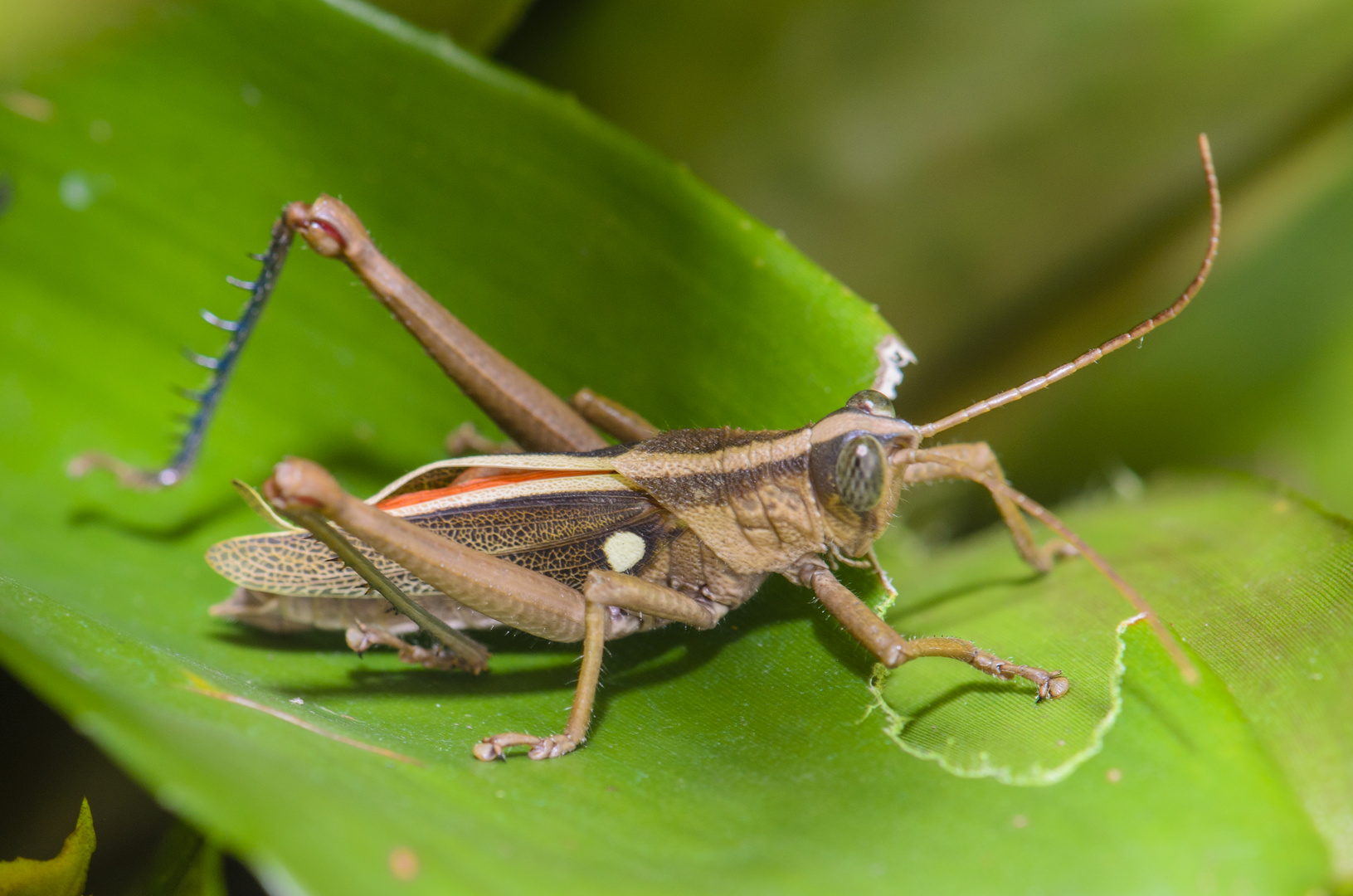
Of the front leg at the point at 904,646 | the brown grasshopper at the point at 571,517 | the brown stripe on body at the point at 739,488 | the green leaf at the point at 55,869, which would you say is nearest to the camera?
the green leaf at the point at 55,869

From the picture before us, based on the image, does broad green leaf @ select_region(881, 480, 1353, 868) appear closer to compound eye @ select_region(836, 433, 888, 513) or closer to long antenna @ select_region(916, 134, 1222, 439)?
compound eye @ select_region(836, 433, 888, 513)

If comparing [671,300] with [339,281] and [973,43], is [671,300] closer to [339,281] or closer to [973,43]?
[339,281]

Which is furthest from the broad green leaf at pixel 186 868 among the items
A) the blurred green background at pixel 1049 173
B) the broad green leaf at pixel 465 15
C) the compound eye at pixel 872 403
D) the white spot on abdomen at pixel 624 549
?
the broad green leaf at pixel 465 15

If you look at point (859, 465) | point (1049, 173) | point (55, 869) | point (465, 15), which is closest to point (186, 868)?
point (55, 869)

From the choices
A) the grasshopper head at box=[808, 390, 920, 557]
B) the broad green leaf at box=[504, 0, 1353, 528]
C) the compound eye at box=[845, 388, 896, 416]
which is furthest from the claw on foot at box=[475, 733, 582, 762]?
the broad green leaf at box=[504, 0, 1353, 528]

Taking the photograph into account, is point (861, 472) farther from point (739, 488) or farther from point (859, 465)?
point (739, 488)

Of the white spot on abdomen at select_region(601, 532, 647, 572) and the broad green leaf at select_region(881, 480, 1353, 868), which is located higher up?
the broad green leaf at select_region(881, 480, 1353, 868)

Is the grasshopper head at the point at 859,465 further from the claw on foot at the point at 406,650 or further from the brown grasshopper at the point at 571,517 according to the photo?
the claw on foot at the point at 406,650
